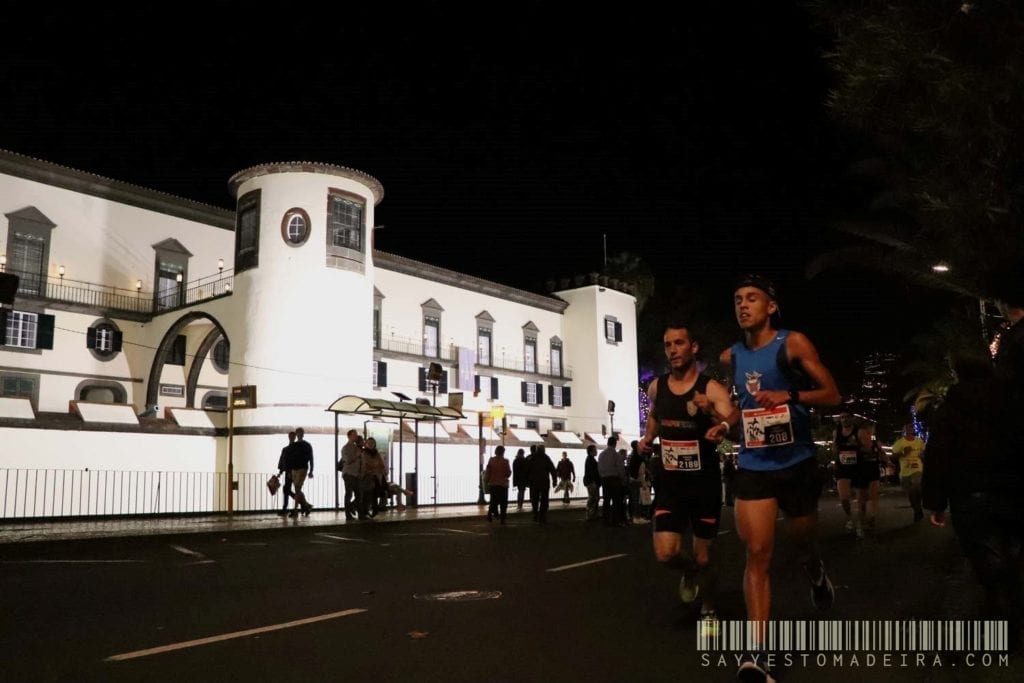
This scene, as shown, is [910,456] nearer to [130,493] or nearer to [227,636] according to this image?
[227,636]

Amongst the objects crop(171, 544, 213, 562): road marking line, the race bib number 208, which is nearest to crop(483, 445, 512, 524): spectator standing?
crop(171, 544, 213, 562): road marking line

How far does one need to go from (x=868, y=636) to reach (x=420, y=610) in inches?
130

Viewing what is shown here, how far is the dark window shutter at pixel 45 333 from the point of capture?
32094 mm

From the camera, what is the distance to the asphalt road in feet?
15.6

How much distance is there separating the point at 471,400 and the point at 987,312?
27.1 m

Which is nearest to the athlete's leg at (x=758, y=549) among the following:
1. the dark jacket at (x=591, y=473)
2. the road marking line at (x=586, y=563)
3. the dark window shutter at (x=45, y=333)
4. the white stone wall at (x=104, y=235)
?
the road marking line at (x=586, y=563)

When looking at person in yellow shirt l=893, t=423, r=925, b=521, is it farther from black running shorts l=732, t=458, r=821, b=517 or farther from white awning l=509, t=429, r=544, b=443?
white awning l=509, t=429, r=544, b=443

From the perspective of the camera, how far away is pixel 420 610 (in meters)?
6.77

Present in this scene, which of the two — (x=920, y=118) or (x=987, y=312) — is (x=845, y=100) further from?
(x=987, y=312)

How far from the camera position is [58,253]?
3331 centimetres

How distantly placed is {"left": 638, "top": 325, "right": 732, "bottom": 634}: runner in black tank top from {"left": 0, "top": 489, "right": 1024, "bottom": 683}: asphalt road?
48 centimetres

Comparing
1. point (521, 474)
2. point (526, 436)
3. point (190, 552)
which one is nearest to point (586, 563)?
point (190, 552)

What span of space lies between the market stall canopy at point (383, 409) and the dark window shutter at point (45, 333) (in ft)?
43.6

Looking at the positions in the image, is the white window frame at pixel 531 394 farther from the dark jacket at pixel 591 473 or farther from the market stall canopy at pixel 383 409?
the dark jacket at pixel 591 473
